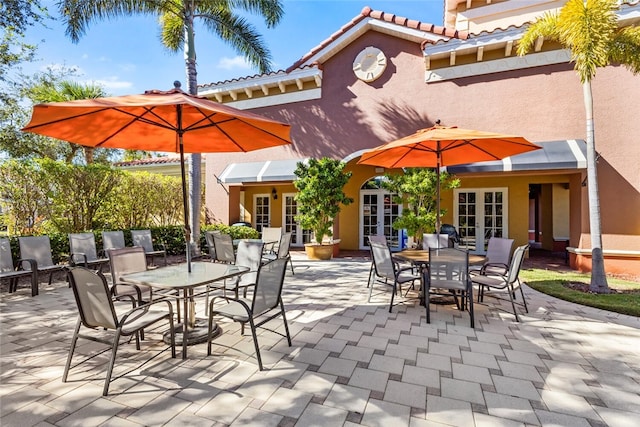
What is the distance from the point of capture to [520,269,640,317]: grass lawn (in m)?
5.99

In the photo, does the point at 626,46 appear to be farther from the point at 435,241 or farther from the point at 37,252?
the point at 37,252

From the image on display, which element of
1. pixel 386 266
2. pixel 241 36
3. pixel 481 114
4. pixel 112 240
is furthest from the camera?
pixel 241 36

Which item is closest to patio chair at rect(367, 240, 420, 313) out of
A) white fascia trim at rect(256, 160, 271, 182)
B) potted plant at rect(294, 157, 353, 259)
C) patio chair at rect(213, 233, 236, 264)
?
patio chair at rect(213, 233, 236, 264)

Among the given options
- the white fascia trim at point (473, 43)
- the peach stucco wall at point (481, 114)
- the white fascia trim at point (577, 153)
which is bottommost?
the white fascia trim at point (577, 153)

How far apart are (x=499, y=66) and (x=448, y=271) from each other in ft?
28.0

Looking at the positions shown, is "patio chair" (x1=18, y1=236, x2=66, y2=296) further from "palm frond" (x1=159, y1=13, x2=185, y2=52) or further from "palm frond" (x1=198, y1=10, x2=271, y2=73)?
"palm frond" (x1=159, y1=13, x2=185, y2=52)

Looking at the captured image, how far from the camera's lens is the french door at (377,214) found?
45.9 feet

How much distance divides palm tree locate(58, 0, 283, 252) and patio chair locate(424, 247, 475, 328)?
835 centimetres

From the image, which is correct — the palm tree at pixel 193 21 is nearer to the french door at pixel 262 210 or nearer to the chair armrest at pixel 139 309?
the french door at pixel 262 210

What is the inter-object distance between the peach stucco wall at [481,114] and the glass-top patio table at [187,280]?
854 centimetres

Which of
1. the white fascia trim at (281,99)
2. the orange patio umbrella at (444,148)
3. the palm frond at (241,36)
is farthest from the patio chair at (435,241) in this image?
the palm frond at (241,36)

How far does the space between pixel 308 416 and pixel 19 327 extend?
495 centimetres

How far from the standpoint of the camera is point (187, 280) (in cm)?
390

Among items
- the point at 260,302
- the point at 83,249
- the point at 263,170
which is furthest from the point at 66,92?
the point at 260,302
